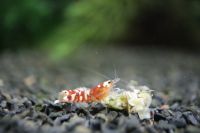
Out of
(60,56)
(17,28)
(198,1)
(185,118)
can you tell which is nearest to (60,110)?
(185,118)

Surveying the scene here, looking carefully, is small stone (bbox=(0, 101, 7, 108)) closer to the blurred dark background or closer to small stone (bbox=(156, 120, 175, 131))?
small stone (bbox=(156, 120, 175, 131))

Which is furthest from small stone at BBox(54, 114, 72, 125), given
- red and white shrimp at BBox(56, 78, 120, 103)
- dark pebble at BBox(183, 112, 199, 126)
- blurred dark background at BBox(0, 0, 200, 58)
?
blurred dark background at BBox(0, 0, 200, 58)

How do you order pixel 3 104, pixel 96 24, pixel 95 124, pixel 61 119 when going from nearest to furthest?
pixel 95 124 → pixel 61 119 → pixel 3 104 → pixel 96 24

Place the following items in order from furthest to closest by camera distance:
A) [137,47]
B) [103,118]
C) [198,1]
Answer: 1. [137,47]
2. [198,1]
3. [103,118]

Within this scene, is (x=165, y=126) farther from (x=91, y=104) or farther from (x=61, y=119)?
(x=61, y=119)

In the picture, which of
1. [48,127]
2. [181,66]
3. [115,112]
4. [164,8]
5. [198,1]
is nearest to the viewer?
[48,127]

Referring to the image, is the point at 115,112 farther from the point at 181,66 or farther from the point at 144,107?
the point at 181,66

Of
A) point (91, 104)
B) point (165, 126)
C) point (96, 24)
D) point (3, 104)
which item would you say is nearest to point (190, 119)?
point (165, 126)
